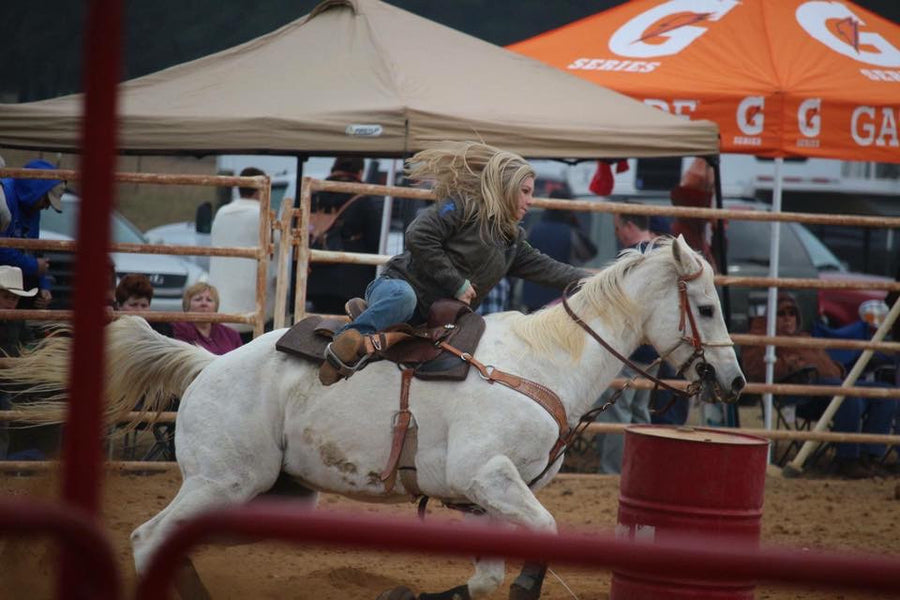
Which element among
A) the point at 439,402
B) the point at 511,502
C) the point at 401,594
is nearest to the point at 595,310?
the point at 439,402

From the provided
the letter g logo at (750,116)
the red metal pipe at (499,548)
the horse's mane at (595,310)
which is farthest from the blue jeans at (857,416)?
the red metal pipe at (499,548)

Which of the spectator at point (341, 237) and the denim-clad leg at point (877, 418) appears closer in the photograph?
the spectator at point (341, 237)

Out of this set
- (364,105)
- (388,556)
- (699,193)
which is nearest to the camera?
(388,556)

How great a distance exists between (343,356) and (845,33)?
712 centimetres

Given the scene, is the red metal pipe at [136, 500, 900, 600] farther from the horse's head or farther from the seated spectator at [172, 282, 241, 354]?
the seated spectator at [172, 282, 241, 354]

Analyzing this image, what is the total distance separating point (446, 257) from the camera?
495 cm

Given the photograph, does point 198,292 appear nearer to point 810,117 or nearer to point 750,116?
point 750,116

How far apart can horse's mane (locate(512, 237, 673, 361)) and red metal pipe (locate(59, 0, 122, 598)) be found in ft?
10.4

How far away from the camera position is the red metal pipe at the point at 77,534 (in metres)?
1.67

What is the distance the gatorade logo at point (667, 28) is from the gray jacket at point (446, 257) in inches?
200

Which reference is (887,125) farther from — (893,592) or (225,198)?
(225,198)

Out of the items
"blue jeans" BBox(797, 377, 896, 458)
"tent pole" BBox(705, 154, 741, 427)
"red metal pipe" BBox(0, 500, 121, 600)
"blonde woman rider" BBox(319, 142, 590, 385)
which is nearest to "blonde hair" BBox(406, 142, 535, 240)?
"blonde woman rider" BBox(319, 142, 590, 385)

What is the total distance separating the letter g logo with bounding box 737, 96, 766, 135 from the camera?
903cm

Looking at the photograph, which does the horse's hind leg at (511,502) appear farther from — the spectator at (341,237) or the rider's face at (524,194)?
the spectator at (341,237)
